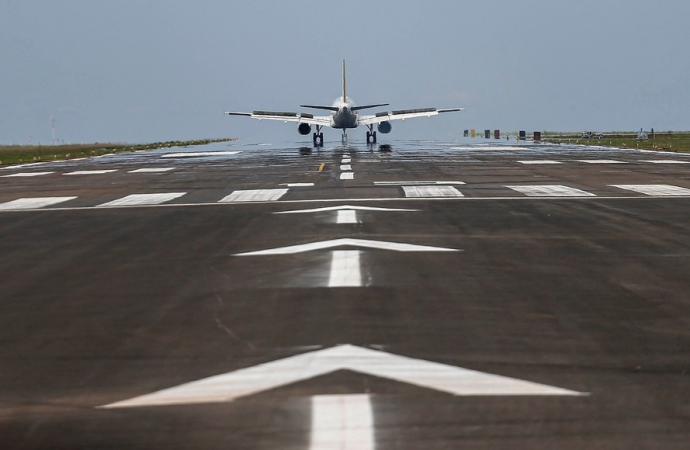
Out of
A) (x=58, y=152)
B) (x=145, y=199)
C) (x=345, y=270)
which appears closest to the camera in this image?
(x=345, y=270)

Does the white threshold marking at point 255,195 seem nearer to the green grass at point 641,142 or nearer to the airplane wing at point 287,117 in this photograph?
the green grass at point 641,142

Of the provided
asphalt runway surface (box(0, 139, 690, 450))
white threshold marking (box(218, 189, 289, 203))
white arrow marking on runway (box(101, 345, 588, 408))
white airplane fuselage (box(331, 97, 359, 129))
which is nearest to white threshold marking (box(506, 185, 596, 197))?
asphalt runway surface (box(0, 139, 690, 450))

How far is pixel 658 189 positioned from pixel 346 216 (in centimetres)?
1077

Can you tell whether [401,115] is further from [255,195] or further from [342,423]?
[342,423]

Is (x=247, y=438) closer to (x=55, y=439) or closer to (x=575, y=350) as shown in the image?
(x=55, y=439)

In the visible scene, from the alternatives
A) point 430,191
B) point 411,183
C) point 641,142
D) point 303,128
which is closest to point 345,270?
point 430,191

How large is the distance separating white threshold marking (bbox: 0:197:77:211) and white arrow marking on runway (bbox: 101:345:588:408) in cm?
1659

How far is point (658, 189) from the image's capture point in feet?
80.6

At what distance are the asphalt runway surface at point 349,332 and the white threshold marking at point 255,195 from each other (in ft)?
16.4

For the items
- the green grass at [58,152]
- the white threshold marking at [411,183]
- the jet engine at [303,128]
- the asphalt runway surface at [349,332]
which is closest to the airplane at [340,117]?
the jet engine at [303,128]

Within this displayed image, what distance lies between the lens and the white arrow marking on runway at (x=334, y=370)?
594 cm

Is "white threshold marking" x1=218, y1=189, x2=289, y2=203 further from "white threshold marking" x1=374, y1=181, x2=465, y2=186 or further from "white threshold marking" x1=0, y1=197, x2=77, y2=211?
"white threshold marking" x1=0, y1=197, x2=77, y2=211

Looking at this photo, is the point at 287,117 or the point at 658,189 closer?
the point at 658,189

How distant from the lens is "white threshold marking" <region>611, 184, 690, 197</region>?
22.9 meters
